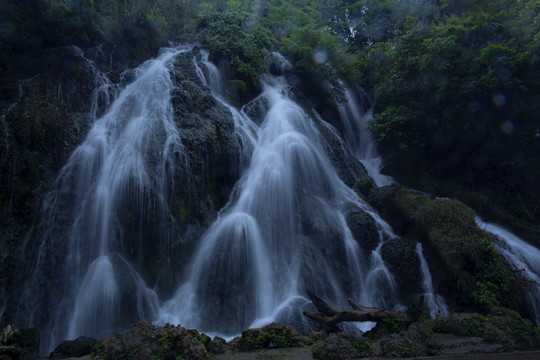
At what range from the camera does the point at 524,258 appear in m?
10.5

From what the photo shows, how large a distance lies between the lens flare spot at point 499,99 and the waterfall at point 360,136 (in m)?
5.65

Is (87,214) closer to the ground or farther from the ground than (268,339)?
farther from the ground

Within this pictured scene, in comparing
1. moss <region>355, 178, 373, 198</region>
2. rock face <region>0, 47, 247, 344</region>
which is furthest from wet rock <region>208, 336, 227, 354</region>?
moss <region>355, 178, 373, 198</region>

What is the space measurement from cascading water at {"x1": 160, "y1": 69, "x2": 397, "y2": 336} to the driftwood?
0.76 m

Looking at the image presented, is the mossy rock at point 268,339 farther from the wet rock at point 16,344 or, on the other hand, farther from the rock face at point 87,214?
the wet rock at point 16,344

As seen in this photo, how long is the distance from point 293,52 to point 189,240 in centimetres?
1413

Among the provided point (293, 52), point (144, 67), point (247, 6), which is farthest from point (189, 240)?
point (247, 6)

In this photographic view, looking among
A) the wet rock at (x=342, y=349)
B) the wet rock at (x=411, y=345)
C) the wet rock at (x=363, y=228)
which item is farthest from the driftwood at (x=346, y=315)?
the wet rock at (x=363, y=228)

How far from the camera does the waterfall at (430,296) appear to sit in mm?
9078

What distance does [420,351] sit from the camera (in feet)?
17.0

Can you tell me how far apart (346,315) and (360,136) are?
587 inches

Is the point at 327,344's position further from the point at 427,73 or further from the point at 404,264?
the point at 427,73

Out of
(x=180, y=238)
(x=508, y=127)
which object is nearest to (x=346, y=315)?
(x=180, y=238)

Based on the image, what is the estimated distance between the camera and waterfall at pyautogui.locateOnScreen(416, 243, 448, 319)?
9.08 meters
